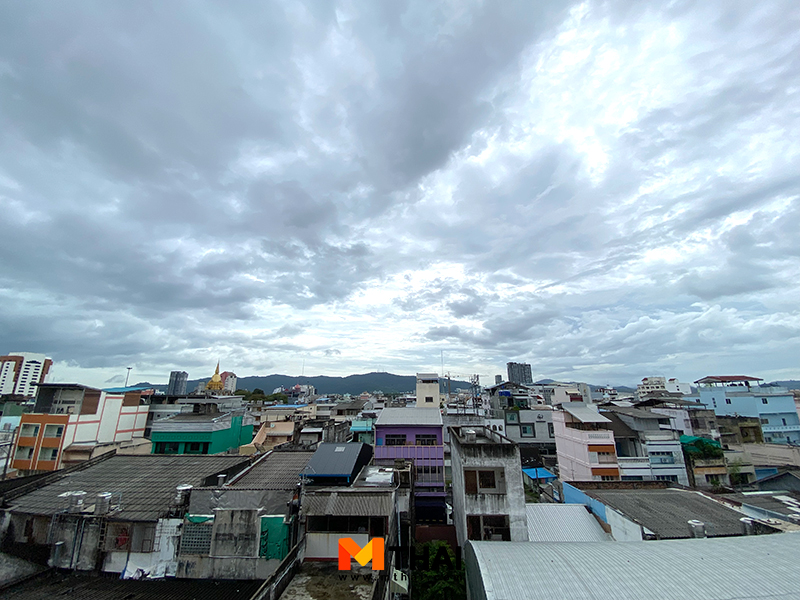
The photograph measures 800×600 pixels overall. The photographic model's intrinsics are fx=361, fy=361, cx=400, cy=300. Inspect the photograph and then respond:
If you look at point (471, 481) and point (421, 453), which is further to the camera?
point (421, 453)

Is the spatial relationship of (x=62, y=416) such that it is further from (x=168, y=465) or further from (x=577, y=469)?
(x=577, y=469)

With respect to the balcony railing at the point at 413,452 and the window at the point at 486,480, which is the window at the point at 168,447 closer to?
the balcony railing at the point at 413,452

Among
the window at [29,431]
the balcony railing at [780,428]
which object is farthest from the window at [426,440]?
the balcony railing at [780,428]

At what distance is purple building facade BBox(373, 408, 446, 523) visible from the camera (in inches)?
1415

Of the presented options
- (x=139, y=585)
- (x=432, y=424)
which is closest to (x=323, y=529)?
(x=139, y=585)

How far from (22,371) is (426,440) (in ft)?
711

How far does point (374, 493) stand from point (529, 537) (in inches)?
493

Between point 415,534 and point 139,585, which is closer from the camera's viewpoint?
point 139,585

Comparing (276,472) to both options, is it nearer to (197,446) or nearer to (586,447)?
(197,446)

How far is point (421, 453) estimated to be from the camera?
37531 mm

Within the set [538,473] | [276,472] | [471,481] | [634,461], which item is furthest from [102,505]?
[634,461]

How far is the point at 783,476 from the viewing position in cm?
3606

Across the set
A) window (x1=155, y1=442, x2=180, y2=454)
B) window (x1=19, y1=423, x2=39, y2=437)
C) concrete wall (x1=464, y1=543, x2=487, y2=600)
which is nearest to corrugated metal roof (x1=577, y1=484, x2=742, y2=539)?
concrete wall (x1=464, y1=543, x2=487, y2=600)

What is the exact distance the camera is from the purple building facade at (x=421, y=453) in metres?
35.9
